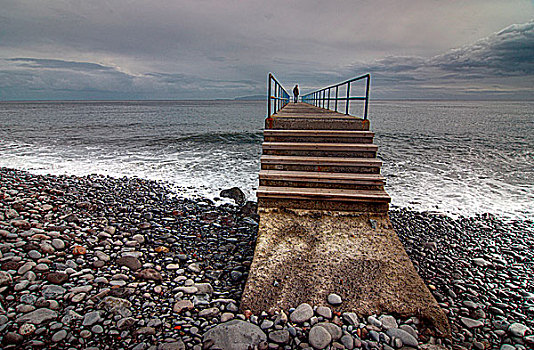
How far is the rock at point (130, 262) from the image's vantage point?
3.89 m

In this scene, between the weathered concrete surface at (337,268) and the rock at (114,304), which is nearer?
the rock at (114,304)

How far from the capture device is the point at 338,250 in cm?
395

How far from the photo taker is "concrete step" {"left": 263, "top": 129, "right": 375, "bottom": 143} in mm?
5945

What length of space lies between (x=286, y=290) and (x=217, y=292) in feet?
2.80

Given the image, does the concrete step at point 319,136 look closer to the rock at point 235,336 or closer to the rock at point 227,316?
the rock at point 227,316

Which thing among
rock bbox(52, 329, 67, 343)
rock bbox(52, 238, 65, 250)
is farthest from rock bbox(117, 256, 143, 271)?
rock bbox(52, 329, 67, 343)

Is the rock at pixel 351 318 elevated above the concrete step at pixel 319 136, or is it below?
below

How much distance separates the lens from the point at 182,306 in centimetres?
313

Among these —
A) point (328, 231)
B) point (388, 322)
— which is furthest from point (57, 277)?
point (388, 322)

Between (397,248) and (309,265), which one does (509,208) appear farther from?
(309,265)

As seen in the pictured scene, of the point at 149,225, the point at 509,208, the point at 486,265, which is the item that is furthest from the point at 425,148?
the point at 149,225

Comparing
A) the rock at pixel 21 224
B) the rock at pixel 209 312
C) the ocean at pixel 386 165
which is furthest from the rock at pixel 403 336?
the rock at pixel 21 224

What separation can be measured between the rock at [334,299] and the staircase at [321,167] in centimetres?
194

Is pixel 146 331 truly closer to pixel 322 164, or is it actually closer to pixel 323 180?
pixel 323 180
